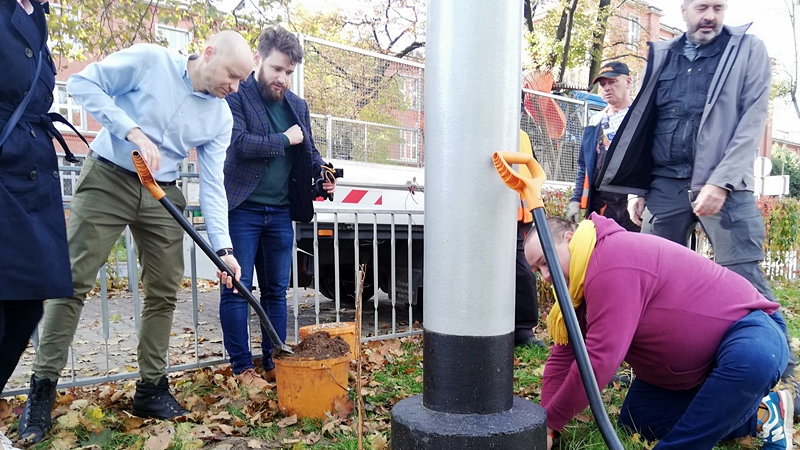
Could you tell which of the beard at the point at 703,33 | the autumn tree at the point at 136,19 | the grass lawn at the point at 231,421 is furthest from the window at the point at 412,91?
the autumn tree at the point at 136,19

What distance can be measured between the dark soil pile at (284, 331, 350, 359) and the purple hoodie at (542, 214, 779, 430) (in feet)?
3.47

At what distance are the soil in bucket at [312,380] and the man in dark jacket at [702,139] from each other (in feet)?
5.53

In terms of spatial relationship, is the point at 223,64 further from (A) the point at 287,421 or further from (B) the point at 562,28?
(B) the point at 562,28

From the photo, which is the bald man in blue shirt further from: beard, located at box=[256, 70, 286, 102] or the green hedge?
the green hedge

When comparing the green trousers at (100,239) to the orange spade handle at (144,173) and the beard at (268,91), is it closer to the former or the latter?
the orange spade handle at (144,173)

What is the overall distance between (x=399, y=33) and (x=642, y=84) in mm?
16849

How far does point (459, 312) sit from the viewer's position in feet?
5.62

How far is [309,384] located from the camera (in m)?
2.79

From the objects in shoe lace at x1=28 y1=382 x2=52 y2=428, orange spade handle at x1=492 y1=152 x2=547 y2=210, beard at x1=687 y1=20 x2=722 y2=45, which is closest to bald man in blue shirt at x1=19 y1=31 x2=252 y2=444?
shoe lace at x1=28 y1=382 x2=52 y2=428

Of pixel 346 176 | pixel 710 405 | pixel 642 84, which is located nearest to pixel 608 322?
pixel 710 405

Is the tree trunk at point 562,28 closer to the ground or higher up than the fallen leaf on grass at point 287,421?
higher up

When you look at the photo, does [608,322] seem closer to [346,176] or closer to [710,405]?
[710,405]

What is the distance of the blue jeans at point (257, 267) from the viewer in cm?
335

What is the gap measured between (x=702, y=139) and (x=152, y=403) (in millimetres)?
2836
